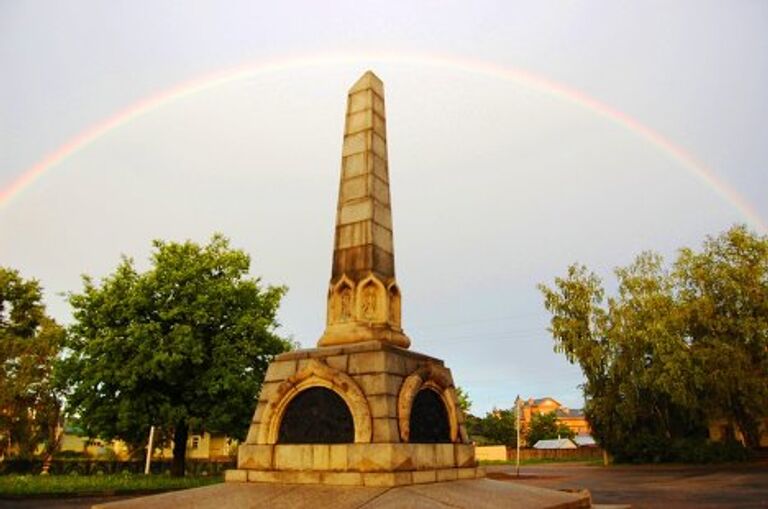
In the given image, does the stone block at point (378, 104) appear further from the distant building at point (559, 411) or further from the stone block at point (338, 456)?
the distant building at point (559, 411)

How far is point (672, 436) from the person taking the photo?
1588 inches

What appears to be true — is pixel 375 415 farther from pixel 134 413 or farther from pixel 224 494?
pixel 134 413

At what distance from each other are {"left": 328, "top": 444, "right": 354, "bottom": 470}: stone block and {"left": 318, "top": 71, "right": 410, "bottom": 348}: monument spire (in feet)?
5.78

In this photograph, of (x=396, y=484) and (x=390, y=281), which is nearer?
(x=396, y=484)

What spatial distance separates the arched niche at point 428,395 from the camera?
8.10 meters

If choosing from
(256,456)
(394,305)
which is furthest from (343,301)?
(256,456)

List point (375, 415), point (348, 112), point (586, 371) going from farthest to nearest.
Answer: point (586, 371) → point (348, 112) → point (375, 415)

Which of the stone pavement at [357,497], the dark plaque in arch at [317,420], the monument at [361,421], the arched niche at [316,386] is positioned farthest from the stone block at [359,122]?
the stone pavement at [357,497]

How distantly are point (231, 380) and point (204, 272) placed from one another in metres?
5.65

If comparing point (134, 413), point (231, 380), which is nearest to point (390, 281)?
point (231, 380)

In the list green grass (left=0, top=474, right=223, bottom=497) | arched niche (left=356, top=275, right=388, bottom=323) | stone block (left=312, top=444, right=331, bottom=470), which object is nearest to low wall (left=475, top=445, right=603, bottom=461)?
green grass (left=0, top=474, right=223, bottom=497)

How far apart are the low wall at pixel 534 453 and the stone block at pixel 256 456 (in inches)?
2128

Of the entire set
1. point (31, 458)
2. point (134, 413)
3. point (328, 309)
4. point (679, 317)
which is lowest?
point (31, 458)

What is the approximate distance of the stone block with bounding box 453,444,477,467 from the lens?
9.00m
